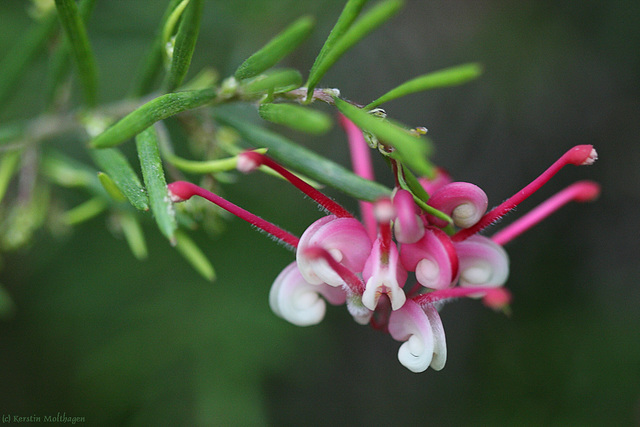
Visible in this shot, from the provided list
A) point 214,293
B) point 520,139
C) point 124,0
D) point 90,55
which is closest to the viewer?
point 90,55

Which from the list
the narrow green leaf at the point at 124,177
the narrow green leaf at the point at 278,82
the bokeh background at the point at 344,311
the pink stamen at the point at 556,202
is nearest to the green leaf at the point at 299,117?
the narrow green leaf at the point at 278,82

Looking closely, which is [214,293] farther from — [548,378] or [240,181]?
[548,378]

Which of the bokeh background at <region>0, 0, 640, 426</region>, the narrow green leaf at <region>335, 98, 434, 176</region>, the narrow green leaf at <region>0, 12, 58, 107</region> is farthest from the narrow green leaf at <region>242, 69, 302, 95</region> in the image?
the bokeh background at <region>0, 0, 640, 426</region>

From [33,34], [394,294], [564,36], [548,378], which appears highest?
[564,36]

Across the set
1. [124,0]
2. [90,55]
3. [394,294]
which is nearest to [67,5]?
[90,55]

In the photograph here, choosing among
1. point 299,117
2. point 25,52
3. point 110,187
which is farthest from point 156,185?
point 25,52

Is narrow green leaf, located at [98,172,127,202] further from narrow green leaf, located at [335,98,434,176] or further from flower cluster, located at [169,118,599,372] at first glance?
narrow green leaf, located at [335,98,434,176]

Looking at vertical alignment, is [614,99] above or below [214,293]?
above
